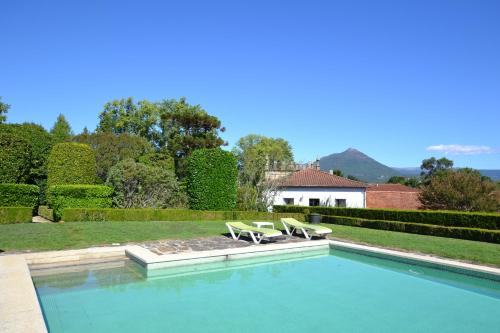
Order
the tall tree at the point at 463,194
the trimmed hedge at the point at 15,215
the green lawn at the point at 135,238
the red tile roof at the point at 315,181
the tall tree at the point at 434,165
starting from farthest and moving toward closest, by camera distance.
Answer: the tall tree at the point at 434,165, the red tile roof at the point at 315,181, the tall tree at the point at 463,194, the trimmed hedge at the point at 15,215, the green lawn at the point at 135,238

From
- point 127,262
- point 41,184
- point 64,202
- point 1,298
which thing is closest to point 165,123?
point 41,184

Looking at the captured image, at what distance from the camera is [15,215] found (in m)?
16.7

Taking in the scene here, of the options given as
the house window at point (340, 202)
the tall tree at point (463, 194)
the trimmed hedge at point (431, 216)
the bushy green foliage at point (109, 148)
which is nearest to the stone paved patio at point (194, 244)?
the trimmed hedge at point (431, 216)

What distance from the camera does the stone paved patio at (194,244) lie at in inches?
472

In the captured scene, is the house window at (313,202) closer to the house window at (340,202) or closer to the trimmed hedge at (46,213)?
the house window at (340,202)

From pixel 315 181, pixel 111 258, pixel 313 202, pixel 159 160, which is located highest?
pixel 159 160

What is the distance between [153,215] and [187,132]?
2804 centimetres

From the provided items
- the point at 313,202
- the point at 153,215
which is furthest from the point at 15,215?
the point at 313,202

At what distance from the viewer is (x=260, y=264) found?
11.8m

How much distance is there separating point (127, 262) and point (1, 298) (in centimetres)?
458

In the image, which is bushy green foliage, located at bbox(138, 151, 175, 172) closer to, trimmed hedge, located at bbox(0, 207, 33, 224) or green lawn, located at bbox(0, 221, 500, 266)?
trimmed hedge, located at bbox(0, 207, 33, 224)

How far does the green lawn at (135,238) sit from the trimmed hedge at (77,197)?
3.20 m

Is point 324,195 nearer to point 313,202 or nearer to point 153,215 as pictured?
point 313,202

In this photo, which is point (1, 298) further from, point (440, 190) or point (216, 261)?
point (440, 190)
